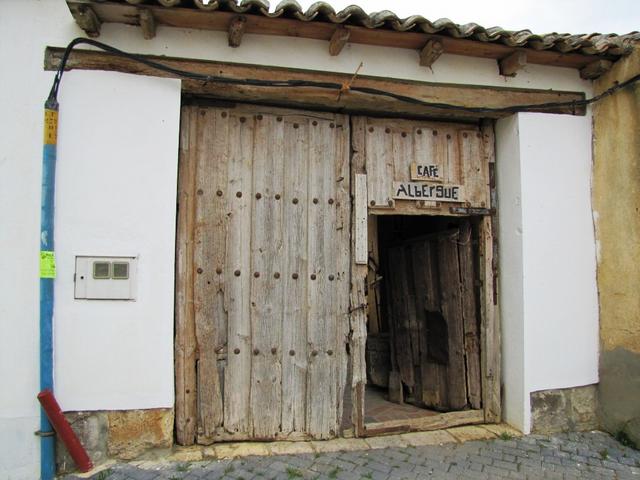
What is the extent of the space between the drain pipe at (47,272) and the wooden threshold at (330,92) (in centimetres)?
47

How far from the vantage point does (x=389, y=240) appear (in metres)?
6.17

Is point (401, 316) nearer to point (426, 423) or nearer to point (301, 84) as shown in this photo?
point (426, 423)

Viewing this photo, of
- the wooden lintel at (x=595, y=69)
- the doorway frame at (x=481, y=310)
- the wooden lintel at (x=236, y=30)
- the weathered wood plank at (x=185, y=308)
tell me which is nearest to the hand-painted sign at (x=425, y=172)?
the doorway frame at (x=481, y=310)

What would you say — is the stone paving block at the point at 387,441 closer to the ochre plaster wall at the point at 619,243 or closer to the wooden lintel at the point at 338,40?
the ochre plaster wall at the point at 619,243

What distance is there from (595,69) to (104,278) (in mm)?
4122

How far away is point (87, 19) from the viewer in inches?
118

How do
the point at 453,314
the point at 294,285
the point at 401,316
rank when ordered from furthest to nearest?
the point at 401,316
the point at 453,314
the point at 294,285

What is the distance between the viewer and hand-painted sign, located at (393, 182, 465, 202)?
152 inches

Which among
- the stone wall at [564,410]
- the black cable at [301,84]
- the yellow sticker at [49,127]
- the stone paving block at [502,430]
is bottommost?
the stone paving block at [502,430]

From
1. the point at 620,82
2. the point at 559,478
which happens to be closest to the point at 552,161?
the point at 620,82

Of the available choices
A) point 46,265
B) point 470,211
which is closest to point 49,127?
point 46,265

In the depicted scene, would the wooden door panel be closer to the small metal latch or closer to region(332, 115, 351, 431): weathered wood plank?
the small metal latch

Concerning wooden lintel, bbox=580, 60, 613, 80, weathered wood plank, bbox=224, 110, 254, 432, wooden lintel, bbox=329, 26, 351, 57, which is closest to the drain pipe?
weathered wood plank, bbox=224, 110, 254, 432

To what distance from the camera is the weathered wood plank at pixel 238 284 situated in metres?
3.50
